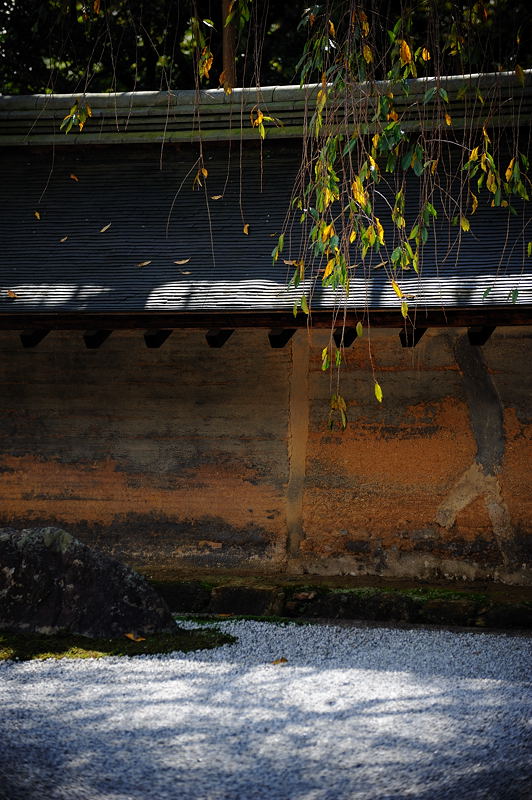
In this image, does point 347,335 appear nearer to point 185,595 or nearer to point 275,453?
point 275,453

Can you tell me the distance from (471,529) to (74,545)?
112 inches

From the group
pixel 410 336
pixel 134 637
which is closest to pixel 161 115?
pixel 410 336

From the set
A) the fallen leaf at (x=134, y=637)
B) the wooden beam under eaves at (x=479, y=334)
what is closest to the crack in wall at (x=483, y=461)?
the wooden beam under eaves at (x=479, y=334)

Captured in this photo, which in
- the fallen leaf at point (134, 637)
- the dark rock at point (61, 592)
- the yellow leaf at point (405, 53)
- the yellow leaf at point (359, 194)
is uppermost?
the yellow leaf at point (405, 53)

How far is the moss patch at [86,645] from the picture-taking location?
14.0 ft

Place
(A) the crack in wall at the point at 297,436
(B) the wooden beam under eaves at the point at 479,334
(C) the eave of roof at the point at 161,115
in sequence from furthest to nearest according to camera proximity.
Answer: (C) the eave of roof at the point at 161,115, (A) the crack in wall at the point at 297,436, (B) the wooden beam under eaves at the point at 479,334

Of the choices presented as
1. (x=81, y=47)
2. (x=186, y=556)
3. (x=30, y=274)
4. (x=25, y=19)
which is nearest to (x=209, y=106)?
(x=30, y=274)

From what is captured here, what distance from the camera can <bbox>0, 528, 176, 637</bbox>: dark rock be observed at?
4.56 metres

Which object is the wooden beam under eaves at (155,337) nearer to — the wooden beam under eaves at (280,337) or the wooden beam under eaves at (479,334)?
the wooden beam under eaves at (280,337)

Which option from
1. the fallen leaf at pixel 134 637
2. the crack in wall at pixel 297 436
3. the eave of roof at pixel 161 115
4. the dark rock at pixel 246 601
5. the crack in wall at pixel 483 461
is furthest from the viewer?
the eave of roof at pixel 161 115

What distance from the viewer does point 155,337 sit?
6.02m

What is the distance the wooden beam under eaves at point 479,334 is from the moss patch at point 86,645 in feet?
8.67

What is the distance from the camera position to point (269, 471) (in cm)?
614

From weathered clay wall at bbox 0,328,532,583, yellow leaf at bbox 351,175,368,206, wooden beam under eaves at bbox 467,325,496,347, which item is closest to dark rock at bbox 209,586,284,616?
weathered clay wall at bbox 0,328,532,583
